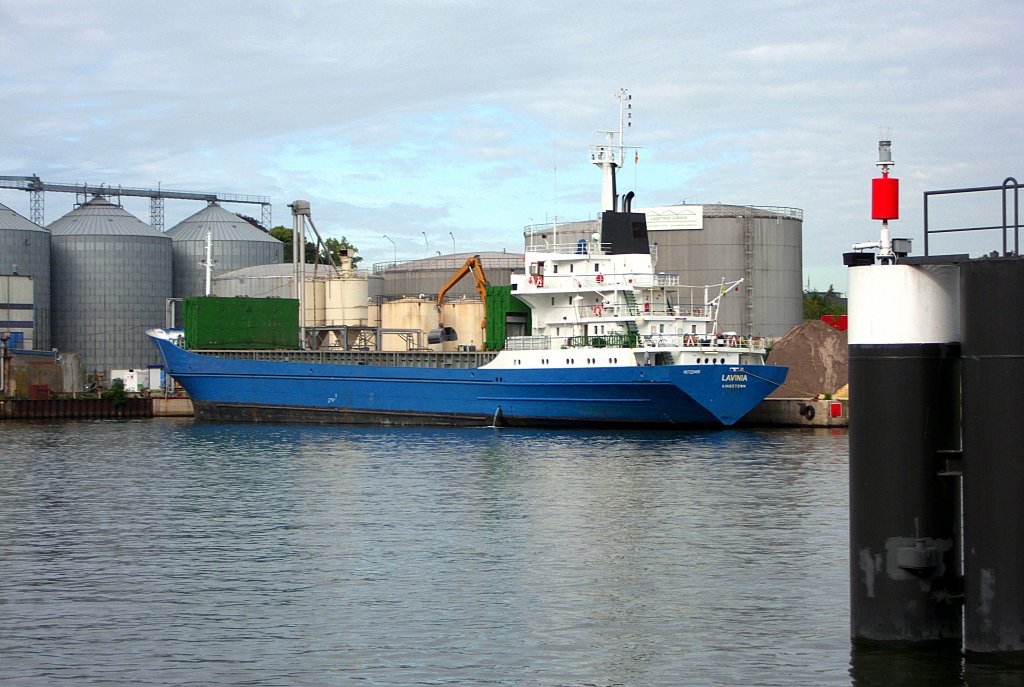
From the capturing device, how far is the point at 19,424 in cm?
5878

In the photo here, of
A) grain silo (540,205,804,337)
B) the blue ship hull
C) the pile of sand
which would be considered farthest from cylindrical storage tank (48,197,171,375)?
the pile of sand

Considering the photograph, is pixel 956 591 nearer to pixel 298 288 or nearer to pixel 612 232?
pixel 612 232

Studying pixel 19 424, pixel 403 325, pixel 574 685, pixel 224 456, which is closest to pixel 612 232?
pixel 403 325

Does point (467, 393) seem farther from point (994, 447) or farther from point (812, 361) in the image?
point (994, 447)

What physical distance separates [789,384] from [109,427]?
29051 millimetres

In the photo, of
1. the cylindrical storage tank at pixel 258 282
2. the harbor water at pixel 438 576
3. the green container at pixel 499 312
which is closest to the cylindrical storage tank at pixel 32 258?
the cylindrical storage tank at pixel 258 282

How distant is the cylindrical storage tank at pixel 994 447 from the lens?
1056 cm

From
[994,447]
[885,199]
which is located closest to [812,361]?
[885,199]

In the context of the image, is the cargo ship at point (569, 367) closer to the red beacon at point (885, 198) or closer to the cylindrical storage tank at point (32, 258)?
the cylindrical storage tank at point (32, 258)

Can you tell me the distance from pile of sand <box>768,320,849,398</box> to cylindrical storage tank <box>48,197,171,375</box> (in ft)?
139

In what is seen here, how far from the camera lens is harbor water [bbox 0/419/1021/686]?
13.2 m

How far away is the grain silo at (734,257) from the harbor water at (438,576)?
31490mm

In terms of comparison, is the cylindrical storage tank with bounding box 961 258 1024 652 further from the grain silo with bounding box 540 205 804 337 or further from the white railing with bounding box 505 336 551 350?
the grain silo with bounding box 540 205 804 337

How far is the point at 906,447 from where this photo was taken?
1109 centimetres
